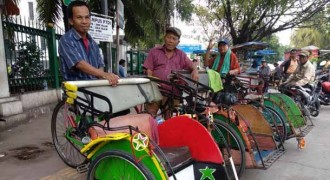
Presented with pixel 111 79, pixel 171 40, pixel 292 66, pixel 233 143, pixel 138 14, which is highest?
pixel 138 14

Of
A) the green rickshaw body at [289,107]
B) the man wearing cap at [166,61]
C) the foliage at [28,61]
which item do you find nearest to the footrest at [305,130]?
the green rickshaw body at [289,107]

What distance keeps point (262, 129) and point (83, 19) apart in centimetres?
247

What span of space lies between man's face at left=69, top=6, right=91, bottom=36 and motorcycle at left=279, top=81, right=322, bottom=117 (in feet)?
14.5

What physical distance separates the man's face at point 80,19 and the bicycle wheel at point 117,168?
1.27 m

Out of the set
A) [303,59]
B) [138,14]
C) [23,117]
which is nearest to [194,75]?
[23,117]

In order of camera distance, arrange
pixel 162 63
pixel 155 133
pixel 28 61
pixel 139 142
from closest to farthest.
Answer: pixel 139 142 → pixel 155 133 → pixel 162 63 → pixel 28 61

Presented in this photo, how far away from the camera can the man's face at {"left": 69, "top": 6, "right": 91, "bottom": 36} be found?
2.82 meters

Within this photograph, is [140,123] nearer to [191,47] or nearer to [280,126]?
[280,126]

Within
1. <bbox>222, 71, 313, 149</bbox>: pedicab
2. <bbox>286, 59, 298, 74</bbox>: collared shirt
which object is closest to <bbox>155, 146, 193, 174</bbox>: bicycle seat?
<bbox>222, 71, 313, 149</bbox>: pedicab

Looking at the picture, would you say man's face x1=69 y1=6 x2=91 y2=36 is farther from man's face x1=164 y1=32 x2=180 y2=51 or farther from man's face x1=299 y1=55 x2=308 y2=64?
man's face x1=299 y1=55 x2=308 y2=64

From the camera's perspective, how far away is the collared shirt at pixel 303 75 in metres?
6.57

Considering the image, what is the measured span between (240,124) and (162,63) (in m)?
1.18

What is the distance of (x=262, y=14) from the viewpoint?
15758mm

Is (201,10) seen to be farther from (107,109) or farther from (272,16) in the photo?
(107,109)
